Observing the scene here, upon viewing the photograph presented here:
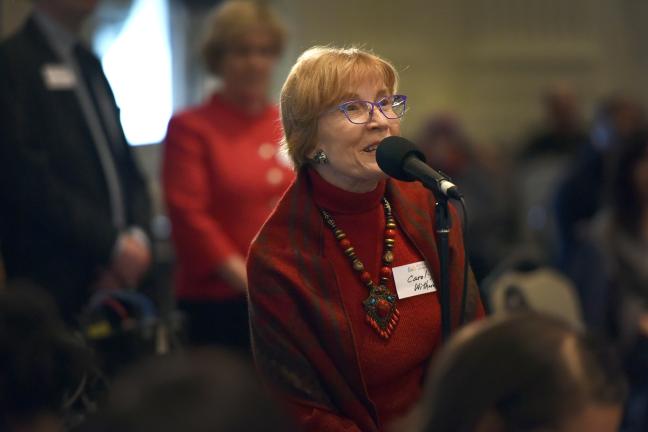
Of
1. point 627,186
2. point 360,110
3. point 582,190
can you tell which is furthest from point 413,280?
point 582,190

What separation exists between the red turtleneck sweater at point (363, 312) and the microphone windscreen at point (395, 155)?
6.0 inches

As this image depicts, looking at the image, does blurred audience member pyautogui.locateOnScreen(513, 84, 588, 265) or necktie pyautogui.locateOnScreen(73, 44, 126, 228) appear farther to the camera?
blurred audience member pyautogui.locateOnScreen(513, 84, 588, 265)

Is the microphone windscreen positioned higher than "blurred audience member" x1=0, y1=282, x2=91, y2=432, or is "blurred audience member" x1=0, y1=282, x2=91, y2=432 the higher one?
the microphone windscreen

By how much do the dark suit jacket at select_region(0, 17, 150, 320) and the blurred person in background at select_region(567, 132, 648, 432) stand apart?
6.27 feet

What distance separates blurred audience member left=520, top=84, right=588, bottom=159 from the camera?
725cm

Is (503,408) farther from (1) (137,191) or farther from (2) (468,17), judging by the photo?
(2) (468,17)

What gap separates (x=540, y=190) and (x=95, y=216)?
14.5ft

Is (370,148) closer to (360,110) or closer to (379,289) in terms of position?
(360,110)

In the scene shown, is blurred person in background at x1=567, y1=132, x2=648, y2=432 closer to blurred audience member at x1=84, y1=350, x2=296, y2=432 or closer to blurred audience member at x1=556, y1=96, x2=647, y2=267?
blurred audience member at x1=556, y1=96, x2=647, y2=267

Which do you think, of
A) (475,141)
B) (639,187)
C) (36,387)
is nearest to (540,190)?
(475,141)

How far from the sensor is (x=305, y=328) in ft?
6.81

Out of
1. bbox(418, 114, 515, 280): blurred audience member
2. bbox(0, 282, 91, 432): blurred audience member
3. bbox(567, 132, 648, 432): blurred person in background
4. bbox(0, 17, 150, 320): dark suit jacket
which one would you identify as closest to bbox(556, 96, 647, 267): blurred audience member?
bbox(567, 132, 648, 432): blurred person in background

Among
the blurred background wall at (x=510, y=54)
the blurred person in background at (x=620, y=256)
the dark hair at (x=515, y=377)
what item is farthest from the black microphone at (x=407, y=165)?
the blurred background wall at (x=510, y=54)

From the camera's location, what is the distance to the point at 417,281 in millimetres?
2160
